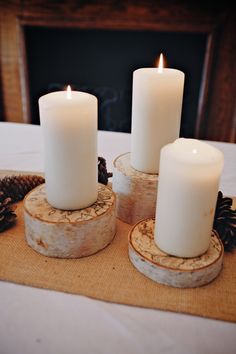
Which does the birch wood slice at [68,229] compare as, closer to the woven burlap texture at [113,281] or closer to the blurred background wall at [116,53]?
the woven burlap texture at [113,281]

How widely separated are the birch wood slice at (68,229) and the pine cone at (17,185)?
139 millimetres

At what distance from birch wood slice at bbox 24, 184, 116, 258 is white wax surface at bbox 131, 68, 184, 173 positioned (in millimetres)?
125

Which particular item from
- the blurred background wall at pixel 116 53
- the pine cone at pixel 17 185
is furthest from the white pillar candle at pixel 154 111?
the blurred background wall at pixel 116 53

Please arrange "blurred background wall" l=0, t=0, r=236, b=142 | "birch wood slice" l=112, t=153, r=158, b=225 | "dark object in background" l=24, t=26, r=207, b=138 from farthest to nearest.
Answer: "dark object in background" l=24, t=26, r=207, b=138 → "blurred background wall" l=0, t=0, r=236, b=142 → "birch wood slice" l=112, t=153, r=158, b=225

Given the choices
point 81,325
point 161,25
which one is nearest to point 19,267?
point 81,325

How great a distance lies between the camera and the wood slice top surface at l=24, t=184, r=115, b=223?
0.55 m

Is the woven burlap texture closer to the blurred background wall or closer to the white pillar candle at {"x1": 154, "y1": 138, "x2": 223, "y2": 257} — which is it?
the white pillar candle at {"x1": 154, "y1": 138, "x2": 223, "y2": 257}

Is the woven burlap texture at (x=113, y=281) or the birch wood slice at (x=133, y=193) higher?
the birch wood slice at (x=133, y=193)

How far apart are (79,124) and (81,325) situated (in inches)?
11.0

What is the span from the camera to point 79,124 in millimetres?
520

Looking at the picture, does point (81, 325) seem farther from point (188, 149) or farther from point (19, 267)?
point (188, 149)

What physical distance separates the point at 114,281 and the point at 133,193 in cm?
18

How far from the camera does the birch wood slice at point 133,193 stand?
614 millimetres

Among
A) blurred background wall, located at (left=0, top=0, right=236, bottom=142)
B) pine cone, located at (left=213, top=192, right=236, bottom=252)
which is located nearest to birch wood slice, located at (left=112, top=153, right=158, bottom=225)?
pine cone, located at (left=213, top=192, right=236, bottom=252)
